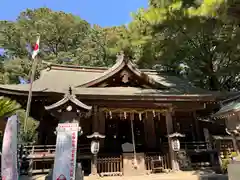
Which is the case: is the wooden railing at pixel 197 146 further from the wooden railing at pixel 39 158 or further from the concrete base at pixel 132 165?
the wooden railing at pixel 39 158

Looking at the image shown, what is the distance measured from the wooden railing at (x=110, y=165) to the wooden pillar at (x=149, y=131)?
2557 mm

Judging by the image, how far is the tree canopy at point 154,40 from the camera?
752cm

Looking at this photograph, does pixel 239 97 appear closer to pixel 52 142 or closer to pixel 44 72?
pixel 52 142

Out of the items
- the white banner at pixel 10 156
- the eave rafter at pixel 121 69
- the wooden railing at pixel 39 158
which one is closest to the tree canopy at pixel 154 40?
the eave rafter at pixel 121 69

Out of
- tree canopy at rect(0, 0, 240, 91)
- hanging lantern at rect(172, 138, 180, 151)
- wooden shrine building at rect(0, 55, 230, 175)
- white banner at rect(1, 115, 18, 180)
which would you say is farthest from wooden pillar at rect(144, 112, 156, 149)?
white banner at rect(1, 115, 18, 180)

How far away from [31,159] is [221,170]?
27.1 ft

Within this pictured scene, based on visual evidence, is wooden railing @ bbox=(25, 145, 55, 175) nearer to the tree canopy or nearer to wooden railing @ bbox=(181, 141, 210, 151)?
wooden railing @ bbox=(181, 141, 210, 151)

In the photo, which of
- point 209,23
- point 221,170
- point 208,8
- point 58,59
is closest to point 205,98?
point 221,170

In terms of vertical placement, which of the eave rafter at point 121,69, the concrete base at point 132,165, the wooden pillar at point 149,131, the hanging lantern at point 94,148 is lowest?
the concrete base at point 132,165

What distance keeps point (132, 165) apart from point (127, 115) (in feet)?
9.23

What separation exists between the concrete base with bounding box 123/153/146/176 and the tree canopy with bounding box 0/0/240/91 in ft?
15.8

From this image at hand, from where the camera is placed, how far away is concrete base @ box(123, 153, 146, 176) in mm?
9570

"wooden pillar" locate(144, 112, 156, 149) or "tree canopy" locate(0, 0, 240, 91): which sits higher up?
"tree canopy" locate(0, 0, 240, 91)

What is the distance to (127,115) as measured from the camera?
11727mm
